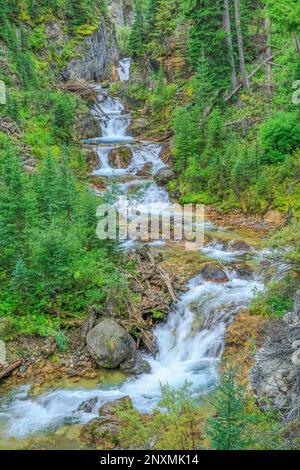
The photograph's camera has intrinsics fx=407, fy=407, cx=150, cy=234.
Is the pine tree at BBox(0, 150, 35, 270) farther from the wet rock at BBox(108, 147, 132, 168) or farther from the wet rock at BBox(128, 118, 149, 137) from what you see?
the wet rock at BBox(128, 118, 149, 137)

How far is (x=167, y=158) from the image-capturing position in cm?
2530

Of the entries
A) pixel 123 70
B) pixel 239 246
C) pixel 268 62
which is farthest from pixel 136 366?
pixel 123 70

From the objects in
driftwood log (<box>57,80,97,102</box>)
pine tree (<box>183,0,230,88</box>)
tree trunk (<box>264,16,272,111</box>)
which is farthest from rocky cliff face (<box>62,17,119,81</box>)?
tree trunk (<box>264,16,272,111</box>)

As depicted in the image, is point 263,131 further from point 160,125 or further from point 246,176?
point 160,125

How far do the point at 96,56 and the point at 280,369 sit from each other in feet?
135

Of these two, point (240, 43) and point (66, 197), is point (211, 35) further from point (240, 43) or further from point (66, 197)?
point (66, 197)

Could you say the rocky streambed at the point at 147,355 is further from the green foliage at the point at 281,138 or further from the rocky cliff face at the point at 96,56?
the rocky cliff face at the point at 96,56

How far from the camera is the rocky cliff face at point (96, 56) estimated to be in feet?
121

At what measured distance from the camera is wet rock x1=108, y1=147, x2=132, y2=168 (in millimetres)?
25516

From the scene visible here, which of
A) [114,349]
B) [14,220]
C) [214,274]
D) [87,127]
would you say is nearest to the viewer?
[114,349]

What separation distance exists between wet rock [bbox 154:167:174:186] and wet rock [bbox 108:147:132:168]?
2.93 metres

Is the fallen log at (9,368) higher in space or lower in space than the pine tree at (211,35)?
lower

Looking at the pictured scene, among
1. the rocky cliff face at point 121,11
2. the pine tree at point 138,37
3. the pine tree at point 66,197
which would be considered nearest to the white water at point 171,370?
the pine tree at point 66,197

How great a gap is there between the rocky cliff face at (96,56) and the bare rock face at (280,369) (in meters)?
32.4
